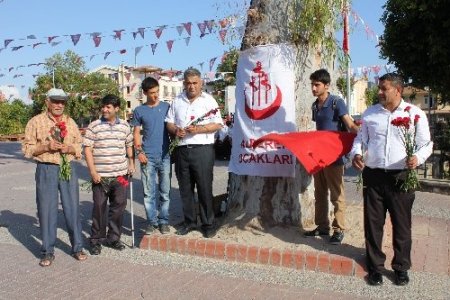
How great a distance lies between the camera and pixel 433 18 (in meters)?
10.7

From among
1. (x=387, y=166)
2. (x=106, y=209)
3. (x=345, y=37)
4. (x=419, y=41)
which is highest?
(x=419, y=41)

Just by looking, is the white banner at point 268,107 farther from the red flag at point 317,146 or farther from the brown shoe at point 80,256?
the brown shoe at point 80,256

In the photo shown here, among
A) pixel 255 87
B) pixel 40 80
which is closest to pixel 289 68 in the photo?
pixel 255 87

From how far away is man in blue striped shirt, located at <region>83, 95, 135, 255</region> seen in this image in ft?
18.4

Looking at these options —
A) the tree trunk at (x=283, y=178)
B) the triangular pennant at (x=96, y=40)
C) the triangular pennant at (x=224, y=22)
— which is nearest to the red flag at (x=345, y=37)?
the tree trunk at (x=283, y=178)

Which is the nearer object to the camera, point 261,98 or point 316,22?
point 316,22

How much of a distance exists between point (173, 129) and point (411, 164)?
2610mm

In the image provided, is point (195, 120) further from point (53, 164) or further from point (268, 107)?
point (53, 164)

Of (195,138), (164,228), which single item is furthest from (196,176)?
(164,228)

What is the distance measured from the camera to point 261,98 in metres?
5.75

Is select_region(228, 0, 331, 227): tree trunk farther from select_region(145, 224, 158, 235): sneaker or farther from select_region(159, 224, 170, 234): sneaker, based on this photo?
select_region(145, 224, 158, 235): sneaker

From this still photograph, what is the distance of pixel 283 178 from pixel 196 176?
98 centimetres

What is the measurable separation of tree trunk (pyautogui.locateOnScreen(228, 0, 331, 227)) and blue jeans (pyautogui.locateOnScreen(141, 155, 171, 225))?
932 millimetres

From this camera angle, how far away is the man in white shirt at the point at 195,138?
5555mm
